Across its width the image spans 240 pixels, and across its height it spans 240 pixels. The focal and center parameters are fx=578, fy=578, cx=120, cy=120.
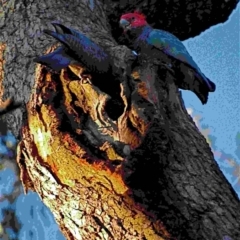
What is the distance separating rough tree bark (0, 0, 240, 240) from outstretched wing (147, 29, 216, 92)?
127 millimetres

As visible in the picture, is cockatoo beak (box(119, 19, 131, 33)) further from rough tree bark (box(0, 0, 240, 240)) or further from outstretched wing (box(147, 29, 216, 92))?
rough tree bark (box(0, 0, 240, 240))

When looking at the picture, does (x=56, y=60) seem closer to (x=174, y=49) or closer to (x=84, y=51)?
(x=84, y=51)

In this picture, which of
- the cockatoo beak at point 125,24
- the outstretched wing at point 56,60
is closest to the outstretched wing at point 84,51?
the outstretched wing at point 56,60

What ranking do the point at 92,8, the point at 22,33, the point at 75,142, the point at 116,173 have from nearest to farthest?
the point at 116,173 → the point at 75,142 → the point at 22,33 → the point at 92,8

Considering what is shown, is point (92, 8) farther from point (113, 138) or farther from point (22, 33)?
point (113, 138)

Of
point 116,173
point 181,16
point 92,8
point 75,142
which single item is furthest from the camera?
Answer: point 181,16

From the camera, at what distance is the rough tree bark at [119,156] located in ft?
4.56

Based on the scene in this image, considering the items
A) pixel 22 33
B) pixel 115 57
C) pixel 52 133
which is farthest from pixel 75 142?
pixel 22 33

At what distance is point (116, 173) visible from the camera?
1.42 metres

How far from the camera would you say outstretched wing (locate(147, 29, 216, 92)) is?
5.95ft

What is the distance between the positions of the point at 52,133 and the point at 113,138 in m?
0.19

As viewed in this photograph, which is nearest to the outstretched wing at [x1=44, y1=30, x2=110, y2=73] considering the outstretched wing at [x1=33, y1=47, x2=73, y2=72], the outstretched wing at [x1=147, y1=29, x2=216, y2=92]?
the outstretched wing at [x1=33, y1=47, x2=73, y2=72]

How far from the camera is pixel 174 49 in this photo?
1.94 meters

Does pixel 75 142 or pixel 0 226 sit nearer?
pixel 75 142
